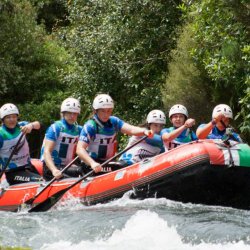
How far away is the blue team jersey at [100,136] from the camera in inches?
446

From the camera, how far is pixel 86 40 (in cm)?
1803

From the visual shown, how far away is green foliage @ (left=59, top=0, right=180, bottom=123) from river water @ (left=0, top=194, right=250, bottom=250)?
6.96 m

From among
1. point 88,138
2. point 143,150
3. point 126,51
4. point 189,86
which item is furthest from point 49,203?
point 126,51

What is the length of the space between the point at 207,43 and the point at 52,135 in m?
4.08

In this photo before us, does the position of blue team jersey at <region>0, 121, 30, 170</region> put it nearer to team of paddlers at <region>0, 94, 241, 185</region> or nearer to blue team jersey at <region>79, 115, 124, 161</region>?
team of paddlers at <region>0, 94, 241, 185</region>

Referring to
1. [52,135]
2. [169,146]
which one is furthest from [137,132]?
[52,135]

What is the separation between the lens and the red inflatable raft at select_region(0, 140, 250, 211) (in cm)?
1018

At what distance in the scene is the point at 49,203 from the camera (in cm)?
1120

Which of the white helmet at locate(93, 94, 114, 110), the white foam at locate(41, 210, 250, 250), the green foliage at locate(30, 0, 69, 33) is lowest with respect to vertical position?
the white foam at locate(41, 210, 250, 250)

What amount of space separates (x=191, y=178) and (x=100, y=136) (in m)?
1.79

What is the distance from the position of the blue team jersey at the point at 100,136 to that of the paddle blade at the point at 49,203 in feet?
2.54

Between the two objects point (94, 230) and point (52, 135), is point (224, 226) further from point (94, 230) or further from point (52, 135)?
point (52, 135)

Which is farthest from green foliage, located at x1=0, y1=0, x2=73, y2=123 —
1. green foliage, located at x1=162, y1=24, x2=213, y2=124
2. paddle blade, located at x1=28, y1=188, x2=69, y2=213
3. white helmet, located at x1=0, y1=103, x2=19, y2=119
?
paddle blade, located at x1=28, y1=188, x2=69, y2=213

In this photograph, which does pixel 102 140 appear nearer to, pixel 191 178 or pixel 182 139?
pixel 182 139
